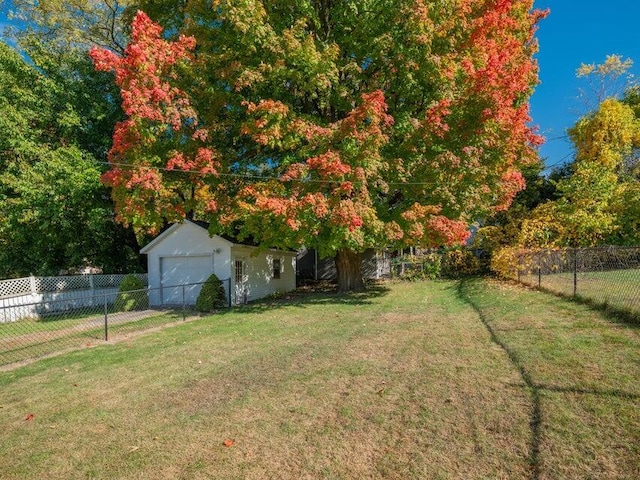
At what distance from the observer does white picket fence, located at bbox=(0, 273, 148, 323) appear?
14.5 m

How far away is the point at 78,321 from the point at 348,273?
370 inches

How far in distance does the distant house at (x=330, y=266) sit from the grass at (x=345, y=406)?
48.4 ft

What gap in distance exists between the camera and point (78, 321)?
12703mm

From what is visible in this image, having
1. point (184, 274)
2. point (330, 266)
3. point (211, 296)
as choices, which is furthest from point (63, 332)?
point (330, 266)

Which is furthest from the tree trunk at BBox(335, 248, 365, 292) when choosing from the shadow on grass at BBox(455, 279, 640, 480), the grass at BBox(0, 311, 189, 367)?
the shadow on grass at BBox(455, 279, 640, 480)

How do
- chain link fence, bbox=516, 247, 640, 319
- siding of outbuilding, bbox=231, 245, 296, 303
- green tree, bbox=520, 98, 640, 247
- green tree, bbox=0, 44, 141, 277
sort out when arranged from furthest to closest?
green tree, bbox=520, 98, 640, 247 → siding of outbuilding, bbox=231, 245, 296, 303 → green tree, bbox=0, 44, 141, 277 → chain link fence, bbox=516, 247, 640, 319

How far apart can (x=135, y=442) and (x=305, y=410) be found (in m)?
1.71

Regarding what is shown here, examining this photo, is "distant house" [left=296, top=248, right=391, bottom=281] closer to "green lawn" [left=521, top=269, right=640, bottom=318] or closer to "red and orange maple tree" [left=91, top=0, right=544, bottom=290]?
"red and orange maple tree" [left=91, top=0, right=544, bottom=290]

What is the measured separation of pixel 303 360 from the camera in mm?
6516

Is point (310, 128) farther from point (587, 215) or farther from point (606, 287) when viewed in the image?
point (587, 215)

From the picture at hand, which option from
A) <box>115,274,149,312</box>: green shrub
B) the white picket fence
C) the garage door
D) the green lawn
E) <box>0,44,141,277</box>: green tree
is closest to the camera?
the green lawn

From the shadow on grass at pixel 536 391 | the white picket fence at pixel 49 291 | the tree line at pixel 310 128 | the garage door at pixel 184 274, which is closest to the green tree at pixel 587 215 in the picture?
the tree line at pixel 310 128

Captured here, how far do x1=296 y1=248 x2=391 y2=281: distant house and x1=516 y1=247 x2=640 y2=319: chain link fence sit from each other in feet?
30.4

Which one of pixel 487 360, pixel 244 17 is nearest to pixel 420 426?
pixel 487 360
